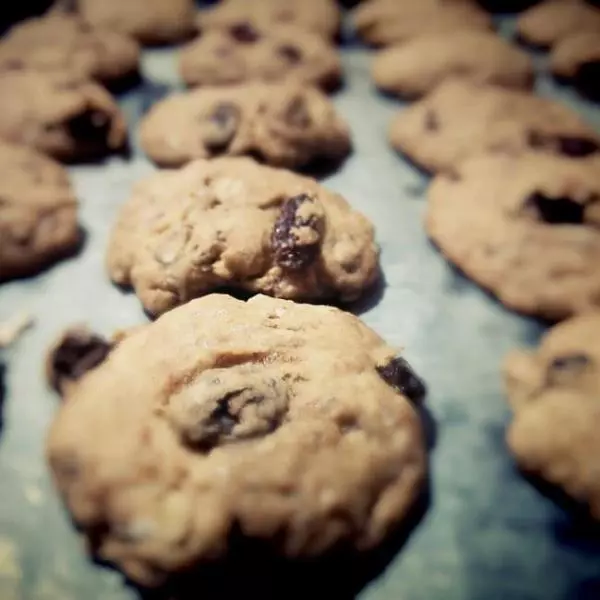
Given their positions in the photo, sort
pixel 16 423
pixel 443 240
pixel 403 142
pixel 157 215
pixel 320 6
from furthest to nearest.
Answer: pixel 320 6
pixel 403 142
pixel 443 240
pixel 157 215
pixel 16 423

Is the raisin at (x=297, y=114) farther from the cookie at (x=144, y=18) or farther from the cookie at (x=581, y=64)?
the cookie at (x=581, y=64)

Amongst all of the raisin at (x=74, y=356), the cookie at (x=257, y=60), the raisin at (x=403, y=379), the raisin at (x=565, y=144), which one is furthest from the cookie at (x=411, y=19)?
the raisin at (x=74, y=356)

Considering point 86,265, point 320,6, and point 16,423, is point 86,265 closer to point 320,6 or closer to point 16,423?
point 16,423

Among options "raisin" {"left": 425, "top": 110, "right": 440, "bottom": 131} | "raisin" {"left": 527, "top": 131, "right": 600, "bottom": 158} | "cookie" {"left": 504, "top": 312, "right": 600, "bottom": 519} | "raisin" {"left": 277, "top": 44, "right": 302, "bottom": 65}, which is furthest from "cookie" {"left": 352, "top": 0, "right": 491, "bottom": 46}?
"cookie" {"left": 504, "top": 312, "right": 600, "bottom": 519}

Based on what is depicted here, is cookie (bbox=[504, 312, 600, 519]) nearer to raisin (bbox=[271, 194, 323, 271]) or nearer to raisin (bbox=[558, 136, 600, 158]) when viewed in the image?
raisin (bbox=[271, 194, 323, 271])

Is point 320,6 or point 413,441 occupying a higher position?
point 320,6

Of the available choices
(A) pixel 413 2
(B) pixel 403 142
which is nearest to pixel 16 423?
(B) pixel 403 142

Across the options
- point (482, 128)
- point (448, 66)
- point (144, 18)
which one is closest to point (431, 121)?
point (482, 128)
